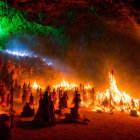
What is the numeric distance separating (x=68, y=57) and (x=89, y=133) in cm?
2163

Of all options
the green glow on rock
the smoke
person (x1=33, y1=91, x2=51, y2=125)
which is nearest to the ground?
person (x1=33, y1=91, x2=51, y2=125)

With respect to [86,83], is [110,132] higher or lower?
lower

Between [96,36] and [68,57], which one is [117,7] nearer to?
[96,36]

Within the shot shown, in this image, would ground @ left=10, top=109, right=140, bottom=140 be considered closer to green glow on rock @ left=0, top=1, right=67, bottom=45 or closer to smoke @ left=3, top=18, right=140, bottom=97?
smoke @ left=3, top=18, right=140, bottom=97

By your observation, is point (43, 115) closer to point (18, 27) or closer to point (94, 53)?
point (18, 27)

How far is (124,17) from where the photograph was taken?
49.1 feet

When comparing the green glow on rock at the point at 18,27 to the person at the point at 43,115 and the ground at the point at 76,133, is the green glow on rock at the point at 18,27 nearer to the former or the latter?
the person at the point at 43,115

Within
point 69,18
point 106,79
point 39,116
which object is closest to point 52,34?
point 69,18

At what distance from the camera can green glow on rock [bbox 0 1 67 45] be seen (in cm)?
2002

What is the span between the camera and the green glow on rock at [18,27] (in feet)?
65.7

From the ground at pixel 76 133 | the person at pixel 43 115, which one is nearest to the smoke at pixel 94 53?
the ground at pixel 76 133

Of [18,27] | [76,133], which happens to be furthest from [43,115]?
[18,27]

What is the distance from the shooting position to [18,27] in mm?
22609

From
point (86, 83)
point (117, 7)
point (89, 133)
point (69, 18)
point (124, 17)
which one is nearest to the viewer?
point (89, 133)
